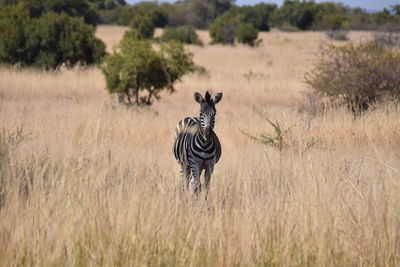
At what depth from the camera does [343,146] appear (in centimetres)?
990

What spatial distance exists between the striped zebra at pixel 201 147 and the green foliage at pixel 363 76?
26.9ft

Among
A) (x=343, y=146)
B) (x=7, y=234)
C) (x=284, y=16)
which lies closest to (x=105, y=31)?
(x=284, y=16)

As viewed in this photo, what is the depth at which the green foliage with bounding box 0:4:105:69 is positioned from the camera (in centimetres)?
2131

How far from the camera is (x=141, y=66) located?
14141mm

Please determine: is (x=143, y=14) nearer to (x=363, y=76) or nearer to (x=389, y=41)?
(x=389, y=41)

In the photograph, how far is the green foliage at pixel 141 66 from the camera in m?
14.1

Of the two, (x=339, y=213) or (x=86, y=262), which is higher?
(x=339, y=213)

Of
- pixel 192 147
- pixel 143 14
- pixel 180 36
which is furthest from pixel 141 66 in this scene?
pixel 143 14

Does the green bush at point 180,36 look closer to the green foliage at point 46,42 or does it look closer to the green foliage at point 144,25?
the green foliage at point 144,25

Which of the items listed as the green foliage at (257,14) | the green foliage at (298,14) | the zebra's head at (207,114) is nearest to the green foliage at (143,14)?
the green foliage at (257,14)

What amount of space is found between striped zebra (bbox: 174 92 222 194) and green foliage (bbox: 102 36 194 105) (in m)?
7.86

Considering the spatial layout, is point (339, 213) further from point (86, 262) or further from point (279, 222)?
point (86, 262)

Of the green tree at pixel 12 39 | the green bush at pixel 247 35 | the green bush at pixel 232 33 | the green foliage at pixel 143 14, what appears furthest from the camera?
the green foliage at pixel 143 14

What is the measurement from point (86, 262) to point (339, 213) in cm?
192
